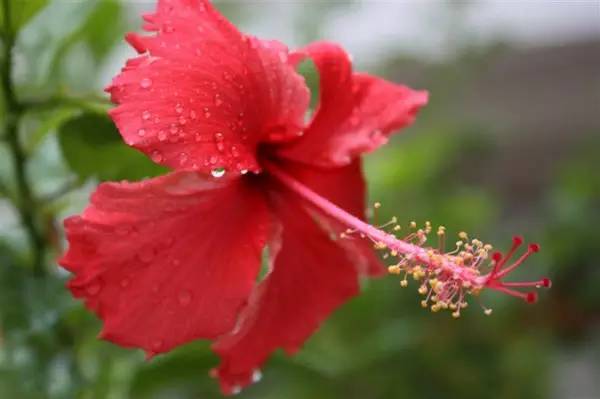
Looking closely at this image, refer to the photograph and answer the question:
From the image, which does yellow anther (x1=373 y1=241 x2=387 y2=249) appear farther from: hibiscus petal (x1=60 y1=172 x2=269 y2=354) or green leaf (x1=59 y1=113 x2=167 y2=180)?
green leaf (x1=59 y1=113 x2=167 y2=180)

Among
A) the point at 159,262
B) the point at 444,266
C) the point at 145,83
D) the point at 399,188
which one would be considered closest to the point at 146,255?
the point at 159,262

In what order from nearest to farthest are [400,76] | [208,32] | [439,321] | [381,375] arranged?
[208,32]
[381,375]
[439,321]
[400,76]

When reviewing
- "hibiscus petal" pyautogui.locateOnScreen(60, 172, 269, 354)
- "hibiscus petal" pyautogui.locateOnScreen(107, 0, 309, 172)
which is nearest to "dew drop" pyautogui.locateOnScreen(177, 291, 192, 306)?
"hibiscus petal" pyautogui.locateOnScreen(60, 172, 269, 354)

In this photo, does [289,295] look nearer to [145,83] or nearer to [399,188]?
[145,83]

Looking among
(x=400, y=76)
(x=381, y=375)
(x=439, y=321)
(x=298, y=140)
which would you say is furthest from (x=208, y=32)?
(x=400, y=76)

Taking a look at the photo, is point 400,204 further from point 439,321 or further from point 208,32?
point 208,32

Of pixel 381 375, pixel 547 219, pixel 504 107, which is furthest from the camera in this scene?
pixel 504 107

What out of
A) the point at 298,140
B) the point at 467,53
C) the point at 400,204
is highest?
the point at 298,140
